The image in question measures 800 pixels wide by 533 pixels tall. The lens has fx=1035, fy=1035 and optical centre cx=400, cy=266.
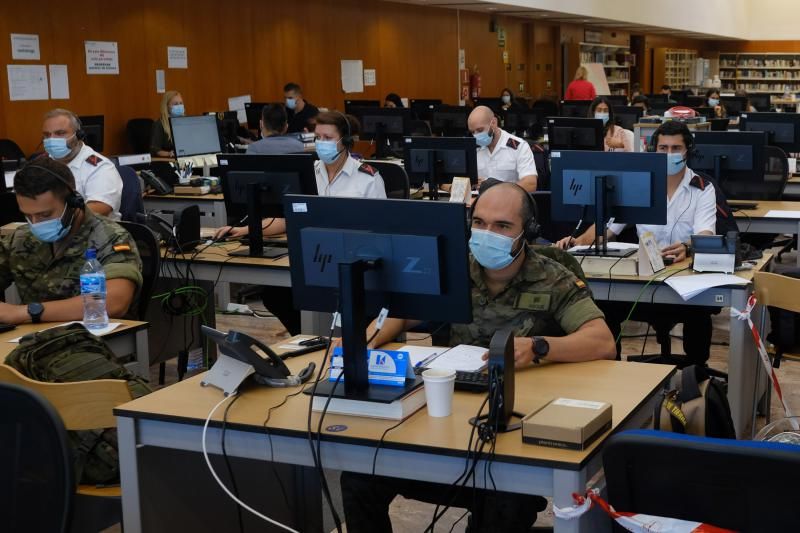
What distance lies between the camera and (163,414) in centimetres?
→ 252

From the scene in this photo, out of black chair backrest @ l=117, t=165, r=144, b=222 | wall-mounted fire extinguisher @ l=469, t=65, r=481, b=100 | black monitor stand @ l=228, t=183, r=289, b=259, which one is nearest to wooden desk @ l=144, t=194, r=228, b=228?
black chair backrest @ l=117, t=165, r=144, b=222

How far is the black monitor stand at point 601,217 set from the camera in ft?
14.6

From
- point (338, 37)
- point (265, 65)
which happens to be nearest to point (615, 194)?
point (265, 65)

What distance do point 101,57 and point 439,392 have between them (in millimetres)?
9341

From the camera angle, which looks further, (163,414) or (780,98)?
(780,98)

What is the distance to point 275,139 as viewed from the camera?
26.1 ft

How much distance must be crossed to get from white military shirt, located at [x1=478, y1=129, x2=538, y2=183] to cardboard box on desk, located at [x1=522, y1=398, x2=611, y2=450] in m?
5.21

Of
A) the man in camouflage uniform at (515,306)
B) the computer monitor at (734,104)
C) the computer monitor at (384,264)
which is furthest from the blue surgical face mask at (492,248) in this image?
the computer monitor at (734,104)

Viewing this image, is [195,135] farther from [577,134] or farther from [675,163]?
[675,163]

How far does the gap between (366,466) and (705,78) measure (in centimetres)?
2789

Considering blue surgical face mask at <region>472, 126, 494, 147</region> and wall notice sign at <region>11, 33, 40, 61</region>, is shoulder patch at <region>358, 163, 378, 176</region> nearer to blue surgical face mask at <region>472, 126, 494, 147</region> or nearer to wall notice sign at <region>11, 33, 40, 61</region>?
blue surgical face mask at <region>472, 126, 494, 147</region>

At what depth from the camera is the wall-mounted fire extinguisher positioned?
18.2 metres

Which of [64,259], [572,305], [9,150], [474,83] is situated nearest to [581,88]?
[474,83]

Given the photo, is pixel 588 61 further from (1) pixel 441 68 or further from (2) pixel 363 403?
(2) pixel 363 403
